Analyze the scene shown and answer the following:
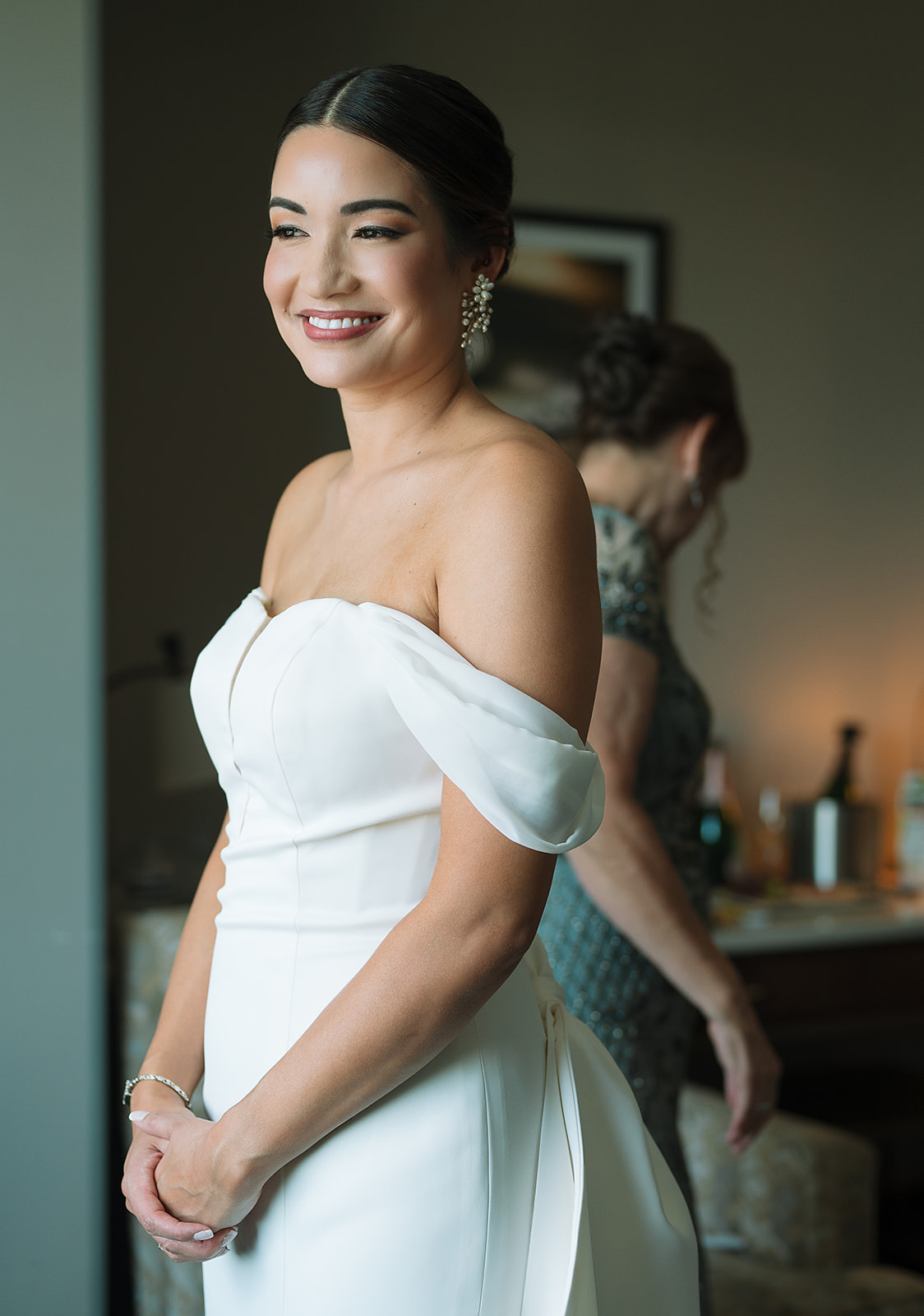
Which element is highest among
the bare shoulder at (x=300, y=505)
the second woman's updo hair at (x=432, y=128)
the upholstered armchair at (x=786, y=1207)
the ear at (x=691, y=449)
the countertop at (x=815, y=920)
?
the second woman's updo hair at (x=432, y=128)

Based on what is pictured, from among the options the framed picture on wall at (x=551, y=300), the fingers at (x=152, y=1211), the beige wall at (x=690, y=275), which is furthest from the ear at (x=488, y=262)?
the framed picture on wall at (x=551, y=300)

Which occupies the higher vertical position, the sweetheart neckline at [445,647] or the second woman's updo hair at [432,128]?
the second woman's updo hair at [432,128]

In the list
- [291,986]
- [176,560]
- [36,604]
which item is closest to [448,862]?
[291,986]

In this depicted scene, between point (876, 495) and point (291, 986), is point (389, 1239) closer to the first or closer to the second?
point (291, 986)

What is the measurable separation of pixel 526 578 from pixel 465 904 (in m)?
0.21

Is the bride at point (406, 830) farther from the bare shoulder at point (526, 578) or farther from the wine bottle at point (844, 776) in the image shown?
the wine bottle at point (844, 776)

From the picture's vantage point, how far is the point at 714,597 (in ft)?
11.3

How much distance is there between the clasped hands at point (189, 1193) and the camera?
2.87ft

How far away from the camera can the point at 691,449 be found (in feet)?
5.34

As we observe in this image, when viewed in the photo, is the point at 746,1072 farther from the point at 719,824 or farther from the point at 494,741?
the point at 719,824

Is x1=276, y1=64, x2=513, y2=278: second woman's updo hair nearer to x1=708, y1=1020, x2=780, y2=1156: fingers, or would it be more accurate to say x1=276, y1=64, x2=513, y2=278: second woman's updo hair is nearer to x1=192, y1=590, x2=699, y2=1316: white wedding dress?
x1=192, y1=590, x2=699, y2=1316: white wedding dress

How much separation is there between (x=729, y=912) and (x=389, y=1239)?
7.11 feet

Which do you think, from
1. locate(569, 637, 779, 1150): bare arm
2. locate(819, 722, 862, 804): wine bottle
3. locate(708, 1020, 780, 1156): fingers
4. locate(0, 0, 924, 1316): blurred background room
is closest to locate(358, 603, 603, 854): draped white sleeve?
locate(569, 637, 779, 1150): bare arm

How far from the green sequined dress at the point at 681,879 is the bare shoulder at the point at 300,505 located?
432 millimetres
